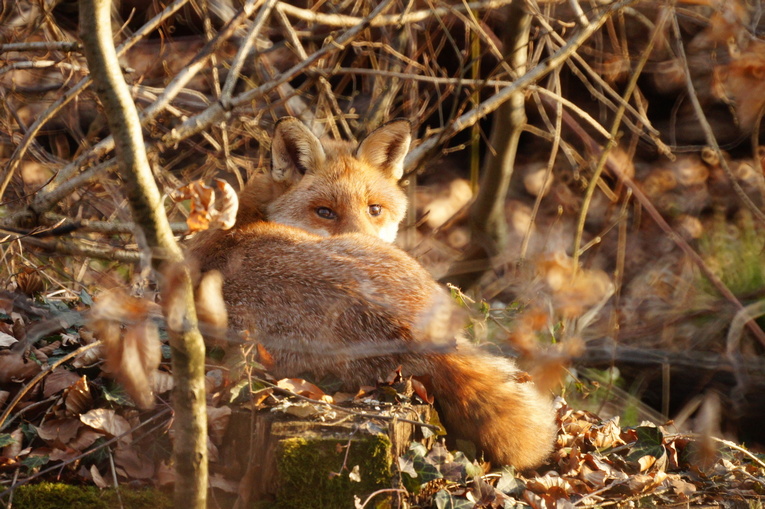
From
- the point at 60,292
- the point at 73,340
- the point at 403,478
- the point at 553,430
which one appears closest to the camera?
the point at 403,478

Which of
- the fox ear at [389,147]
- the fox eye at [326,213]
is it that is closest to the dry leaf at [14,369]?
the fox eye at [326,213]

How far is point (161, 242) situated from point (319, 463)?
3.31ft

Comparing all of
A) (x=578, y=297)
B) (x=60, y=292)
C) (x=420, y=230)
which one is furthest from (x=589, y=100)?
(x=60, y=292)

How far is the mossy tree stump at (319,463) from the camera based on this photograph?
8.17 feet

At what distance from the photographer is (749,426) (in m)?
5.59

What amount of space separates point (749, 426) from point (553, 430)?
3.31m

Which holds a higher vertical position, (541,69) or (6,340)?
(541,69)

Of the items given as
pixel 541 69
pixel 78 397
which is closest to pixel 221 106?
pixel 78 397

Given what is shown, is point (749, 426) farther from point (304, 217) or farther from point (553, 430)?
point (304, 217)

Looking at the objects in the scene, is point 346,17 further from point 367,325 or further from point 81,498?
point 81,498

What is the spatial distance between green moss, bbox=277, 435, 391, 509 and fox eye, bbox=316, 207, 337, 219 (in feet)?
7.55

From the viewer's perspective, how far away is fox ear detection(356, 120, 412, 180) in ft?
Answer: 15.8

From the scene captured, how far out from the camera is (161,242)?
2.02m

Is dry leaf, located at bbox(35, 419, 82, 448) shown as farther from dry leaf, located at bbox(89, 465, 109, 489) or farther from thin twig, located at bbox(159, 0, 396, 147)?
thin twig, located at bbox(159, 0, 396, 147)
